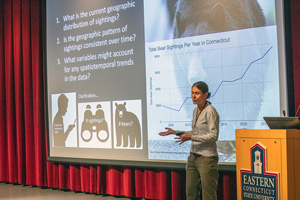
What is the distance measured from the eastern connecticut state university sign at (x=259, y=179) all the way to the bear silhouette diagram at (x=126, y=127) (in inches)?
71.6

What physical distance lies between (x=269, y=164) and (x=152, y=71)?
198cm

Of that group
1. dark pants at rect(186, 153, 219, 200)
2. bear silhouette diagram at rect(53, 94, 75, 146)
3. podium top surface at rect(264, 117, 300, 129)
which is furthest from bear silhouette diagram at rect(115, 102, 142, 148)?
podium top surface at rect(264, 117, 300, 129)

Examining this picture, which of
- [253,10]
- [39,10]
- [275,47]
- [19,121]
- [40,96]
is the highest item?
[39,10]

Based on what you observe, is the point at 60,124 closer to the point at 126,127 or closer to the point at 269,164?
the point at 126,127

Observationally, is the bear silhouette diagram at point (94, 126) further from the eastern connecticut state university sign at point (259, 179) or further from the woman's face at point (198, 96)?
the eastern connecticut state university sign at point (259, 179)

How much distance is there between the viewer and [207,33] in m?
4.00

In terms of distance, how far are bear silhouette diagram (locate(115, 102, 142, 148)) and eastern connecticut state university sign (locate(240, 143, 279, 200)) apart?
5.97 ft

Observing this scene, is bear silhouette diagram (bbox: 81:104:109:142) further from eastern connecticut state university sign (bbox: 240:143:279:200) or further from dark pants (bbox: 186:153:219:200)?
eastern connecticut state university sign (bbox: 240:143:279:200)

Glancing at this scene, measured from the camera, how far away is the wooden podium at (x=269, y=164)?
2678 mm

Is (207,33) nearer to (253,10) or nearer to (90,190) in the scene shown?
(253,10)

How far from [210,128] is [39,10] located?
3.56 meters

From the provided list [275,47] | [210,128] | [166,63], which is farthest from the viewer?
[166,63]

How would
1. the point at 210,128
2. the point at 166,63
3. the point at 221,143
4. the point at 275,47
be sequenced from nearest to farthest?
the point at 210,128 → the point at 275,47 → the point at 221,143 → the point at 166,63

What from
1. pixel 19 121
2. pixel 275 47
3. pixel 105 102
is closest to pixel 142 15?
pixel 105 102
